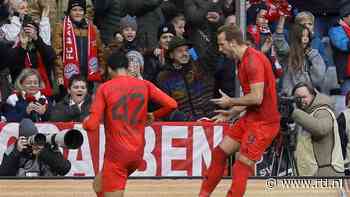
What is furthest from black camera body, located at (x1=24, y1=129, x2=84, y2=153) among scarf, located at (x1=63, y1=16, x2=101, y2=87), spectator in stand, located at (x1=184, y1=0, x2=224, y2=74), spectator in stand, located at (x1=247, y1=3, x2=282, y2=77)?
spectator in stand, located at (x1=247, y1=3, x2=282, y2=77)

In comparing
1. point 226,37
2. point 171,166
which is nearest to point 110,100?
point 226,37

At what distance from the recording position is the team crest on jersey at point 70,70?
50.2ft

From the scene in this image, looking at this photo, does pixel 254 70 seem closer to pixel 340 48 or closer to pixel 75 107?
pixel 75 107

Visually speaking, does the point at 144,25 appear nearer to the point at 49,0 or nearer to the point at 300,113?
the point at 49,0

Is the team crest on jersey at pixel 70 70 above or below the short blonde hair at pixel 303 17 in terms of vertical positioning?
below

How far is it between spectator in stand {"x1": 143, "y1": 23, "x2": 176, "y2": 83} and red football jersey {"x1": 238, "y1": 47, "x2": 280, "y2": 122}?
357 cm

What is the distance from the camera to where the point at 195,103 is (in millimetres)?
15484

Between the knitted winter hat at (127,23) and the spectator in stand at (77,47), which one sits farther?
the knitted winter hat at (127,23)

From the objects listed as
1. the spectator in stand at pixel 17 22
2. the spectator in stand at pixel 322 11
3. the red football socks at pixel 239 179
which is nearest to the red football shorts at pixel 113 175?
the red football socks at pixel 239 179

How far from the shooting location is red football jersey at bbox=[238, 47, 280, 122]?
11820 millimetres

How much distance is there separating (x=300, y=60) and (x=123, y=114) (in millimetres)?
5037

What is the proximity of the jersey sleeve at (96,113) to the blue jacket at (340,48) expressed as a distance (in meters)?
5.51

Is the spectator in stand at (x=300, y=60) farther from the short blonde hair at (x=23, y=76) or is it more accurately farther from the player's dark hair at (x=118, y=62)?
the player's dark hair at (x=118, y=62)

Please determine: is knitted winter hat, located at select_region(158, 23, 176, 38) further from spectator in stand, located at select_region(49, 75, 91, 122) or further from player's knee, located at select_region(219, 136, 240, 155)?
player's knee, located at select_region(219, 136, 240, 155)
